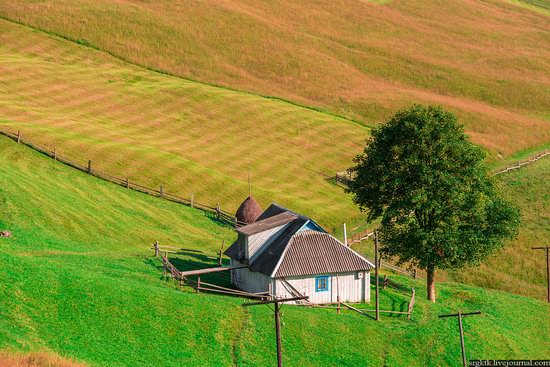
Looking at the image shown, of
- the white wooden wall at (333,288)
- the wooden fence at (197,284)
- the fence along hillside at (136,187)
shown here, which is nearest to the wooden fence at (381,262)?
the fence along hillside at (136,187)

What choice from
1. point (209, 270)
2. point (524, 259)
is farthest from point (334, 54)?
point (209, 270)

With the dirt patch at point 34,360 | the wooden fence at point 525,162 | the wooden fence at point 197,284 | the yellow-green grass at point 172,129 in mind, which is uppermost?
the dirt patch at point 34,360

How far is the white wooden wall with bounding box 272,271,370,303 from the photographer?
5612cm

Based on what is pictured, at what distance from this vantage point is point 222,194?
8494cm

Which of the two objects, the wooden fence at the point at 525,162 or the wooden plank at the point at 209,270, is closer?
the wooden plank at the point at 209,270

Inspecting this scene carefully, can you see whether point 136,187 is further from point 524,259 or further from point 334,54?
point 334,54

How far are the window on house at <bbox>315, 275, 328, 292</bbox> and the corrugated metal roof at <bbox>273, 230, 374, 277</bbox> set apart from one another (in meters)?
0.63

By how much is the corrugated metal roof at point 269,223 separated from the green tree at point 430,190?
6.80m

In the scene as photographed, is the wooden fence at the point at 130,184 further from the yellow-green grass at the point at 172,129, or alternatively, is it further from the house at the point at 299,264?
the house at the point at 299,264

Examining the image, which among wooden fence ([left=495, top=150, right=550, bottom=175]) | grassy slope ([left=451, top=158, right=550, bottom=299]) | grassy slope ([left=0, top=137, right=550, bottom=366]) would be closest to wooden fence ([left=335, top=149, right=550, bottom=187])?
wooden fence ([left=495, top=150, right=550, bottom=175])

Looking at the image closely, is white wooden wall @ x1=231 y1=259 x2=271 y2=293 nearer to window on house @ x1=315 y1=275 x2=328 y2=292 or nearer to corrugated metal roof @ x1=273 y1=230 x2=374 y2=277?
corrugated metal roof @ x1=273 y1=230 x2=374 y2=277

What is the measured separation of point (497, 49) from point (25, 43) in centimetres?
7486

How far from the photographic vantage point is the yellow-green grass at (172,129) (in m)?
86.2

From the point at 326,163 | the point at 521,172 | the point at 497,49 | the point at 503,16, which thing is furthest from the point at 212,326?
the point at 503,16
